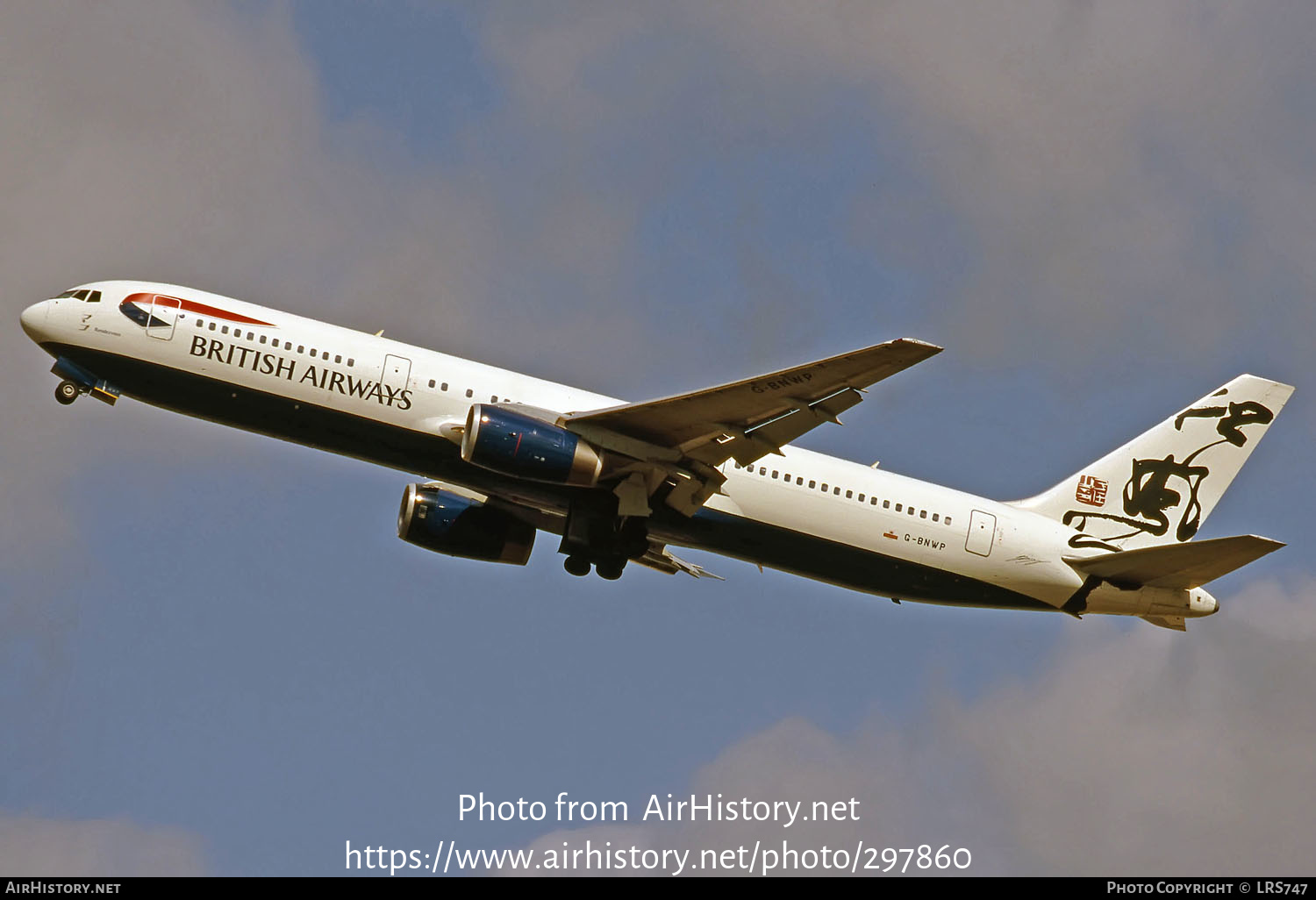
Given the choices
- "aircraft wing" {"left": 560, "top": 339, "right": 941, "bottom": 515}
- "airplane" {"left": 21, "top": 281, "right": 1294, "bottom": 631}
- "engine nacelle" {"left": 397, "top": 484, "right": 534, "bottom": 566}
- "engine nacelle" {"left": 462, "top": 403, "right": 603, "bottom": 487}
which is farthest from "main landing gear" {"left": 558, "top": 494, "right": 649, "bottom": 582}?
"engine nacelle" {"left": 397, "top": 484, "right": 534, "bottom": 566}

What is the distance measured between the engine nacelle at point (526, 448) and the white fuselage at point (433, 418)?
174cm

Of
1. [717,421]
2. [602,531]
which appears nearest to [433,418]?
[602,531]

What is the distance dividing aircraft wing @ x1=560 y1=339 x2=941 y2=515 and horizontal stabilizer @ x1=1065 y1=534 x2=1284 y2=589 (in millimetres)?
10552

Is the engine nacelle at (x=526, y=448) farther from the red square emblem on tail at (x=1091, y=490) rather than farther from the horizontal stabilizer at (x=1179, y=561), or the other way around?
the red square emblem on tail at (x=1091, y=490)

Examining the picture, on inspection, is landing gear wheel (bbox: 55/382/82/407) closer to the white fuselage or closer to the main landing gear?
the white fuselage

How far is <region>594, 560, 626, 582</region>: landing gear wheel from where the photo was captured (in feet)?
154

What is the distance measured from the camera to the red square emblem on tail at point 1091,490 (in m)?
49.6

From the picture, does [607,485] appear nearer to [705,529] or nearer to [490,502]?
[705,529]

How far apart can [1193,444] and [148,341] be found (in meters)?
30.3

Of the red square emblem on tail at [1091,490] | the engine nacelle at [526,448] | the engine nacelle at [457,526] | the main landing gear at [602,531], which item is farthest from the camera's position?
the red square emblem on tail at [1091,490]

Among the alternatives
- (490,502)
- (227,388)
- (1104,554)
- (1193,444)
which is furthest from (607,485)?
(1193,444)

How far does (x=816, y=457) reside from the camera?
46.5 m

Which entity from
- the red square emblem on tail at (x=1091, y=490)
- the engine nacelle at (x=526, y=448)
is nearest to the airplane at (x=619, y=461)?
the engine nacelle at (x=526, y=448)

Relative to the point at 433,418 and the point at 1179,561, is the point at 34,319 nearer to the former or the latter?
the point at 433,418
